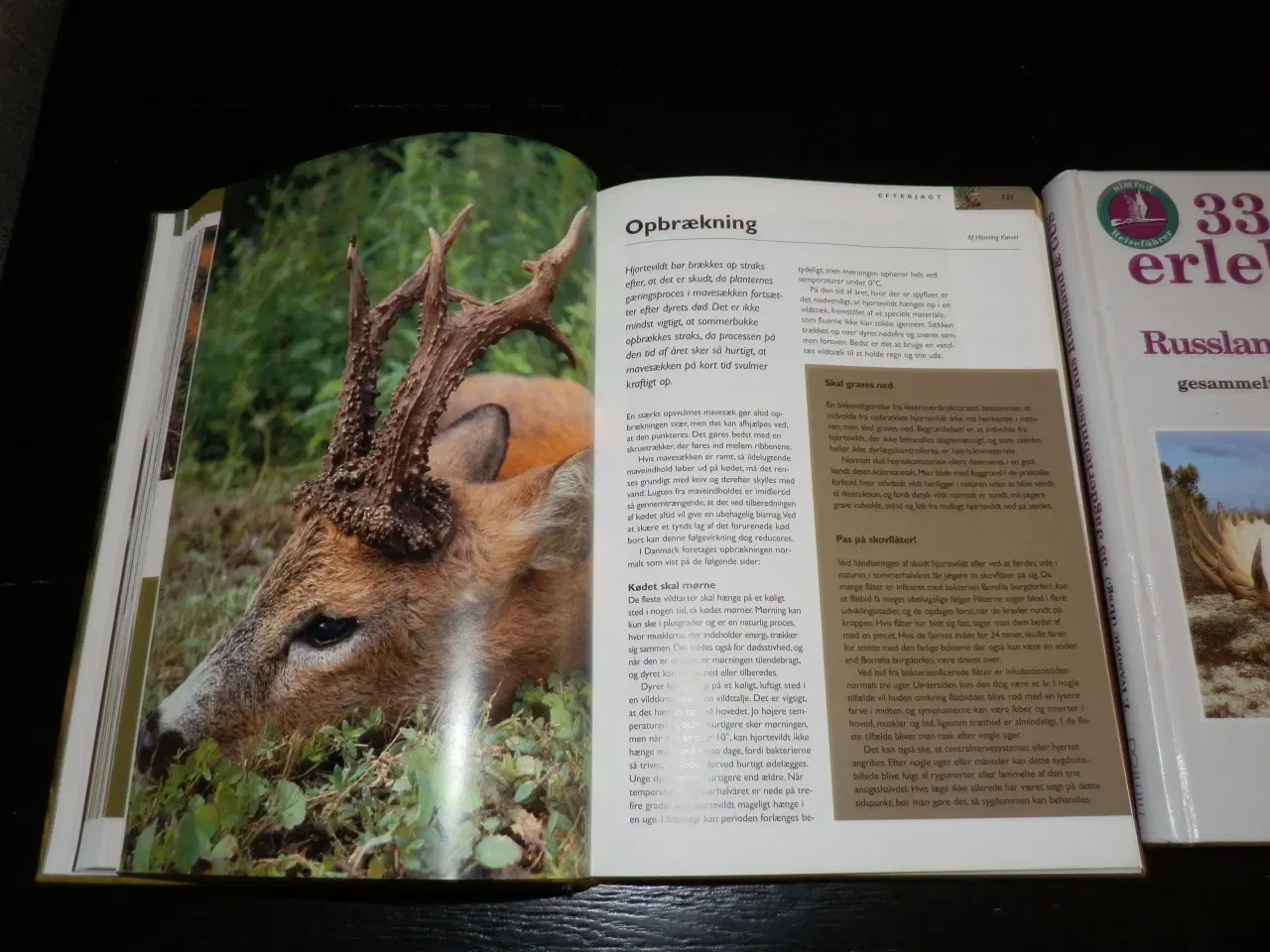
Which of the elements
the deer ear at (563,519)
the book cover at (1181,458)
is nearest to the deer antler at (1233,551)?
the book cover at (1181,458)

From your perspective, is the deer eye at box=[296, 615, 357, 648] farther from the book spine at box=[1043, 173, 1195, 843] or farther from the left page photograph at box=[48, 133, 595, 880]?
the book spine at box=[1043, 173, 1195, 843]

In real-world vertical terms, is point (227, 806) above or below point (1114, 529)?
below

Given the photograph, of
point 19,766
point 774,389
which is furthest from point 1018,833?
point 19,766

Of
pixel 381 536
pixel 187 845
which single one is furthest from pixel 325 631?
pixel 187 845

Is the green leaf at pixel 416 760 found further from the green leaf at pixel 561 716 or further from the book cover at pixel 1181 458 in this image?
the book cover at pixel 1181 458

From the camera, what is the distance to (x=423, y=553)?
85cm

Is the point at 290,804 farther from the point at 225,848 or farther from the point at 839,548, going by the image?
the point at 839,548

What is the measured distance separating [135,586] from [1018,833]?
85 centimetres

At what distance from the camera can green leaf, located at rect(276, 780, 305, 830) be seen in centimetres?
78

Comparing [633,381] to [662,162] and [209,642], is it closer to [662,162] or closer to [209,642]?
[662,162]

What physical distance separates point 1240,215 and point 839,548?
2.03 feet

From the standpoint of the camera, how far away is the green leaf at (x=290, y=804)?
785 millimetres

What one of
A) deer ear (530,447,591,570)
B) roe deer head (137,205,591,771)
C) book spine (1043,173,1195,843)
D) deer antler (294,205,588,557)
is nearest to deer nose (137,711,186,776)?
roe deer head (137,205,591,771)

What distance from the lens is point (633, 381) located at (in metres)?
0.96
